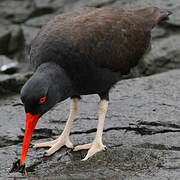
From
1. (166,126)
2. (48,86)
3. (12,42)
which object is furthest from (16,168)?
(12,42)

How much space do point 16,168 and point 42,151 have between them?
2.49 feet

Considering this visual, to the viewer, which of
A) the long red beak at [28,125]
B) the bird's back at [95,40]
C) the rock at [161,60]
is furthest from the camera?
the rock at [161,60]

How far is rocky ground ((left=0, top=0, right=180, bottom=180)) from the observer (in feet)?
14.5

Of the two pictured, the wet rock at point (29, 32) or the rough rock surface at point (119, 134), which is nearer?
the rough rock surface at point (119, 134)

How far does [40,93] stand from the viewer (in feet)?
13.7

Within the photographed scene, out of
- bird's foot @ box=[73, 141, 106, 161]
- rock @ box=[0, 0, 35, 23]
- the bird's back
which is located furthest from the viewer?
rock @ box=[0, 0, 35, 23]

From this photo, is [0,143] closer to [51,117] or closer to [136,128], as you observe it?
[51,117]

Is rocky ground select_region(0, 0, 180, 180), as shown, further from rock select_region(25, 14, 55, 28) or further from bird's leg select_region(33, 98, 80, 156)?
→ rock select_region(25, 14, 55, 28)

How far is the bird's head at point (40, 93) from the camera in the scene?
13.6 feet

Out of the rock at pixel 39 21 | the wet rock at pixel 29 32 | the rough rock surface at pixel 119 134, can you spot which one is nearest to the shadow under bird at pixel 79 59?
the rough rock surface at pixel 119 134

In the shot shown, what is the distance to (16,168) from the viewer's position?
4418 mm

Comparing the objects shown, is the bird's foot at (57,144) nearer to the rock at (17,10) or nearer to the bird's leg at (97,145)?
the bird's leg at (97,145)

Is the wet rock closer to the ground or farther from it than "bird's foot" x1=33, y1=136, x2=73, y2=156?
closer to the ground

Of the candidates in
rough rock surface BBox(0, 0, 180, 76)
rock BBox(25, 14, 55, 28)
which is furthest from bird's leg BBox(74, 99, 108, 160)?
rock BBox(25, 14, 55, 28)
